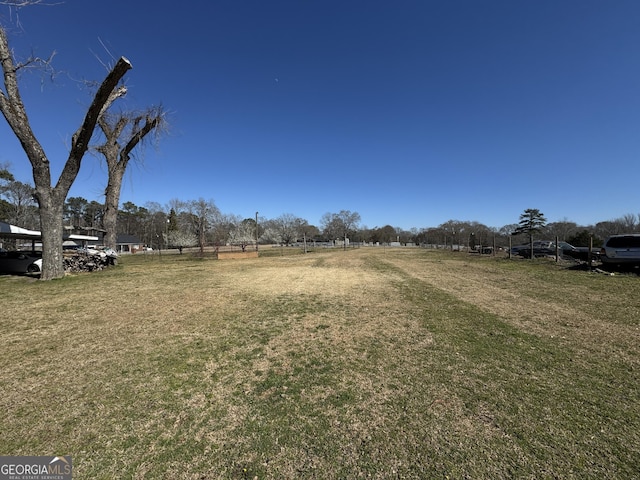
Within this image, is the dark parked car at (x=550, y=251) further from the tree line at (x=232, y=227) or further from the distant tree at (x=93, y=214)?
the distant tree at (x=93, y=214)

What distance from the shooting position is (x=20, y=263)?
12070mm

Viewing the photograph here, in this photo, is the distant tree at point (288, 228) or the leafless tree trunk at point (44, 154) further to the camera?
the distant tree at point (288, 228)

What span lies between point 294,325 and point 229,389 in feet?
7.30

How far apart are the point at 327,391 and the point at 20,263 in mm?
16050

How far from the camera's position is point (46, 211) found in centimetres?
984

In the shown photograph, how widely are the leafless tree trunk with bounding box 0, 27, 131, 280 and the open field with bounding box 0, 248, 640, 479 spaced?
5.21m

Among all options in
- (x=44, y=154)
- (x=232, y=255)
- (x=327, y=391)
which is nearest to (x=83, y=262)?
(x=44, y=154)

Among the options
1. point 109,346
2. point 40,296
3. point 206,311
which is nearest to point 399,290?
point 206,311

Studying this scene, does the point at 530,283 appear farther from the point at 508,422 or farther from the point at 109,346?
the point at 109,346

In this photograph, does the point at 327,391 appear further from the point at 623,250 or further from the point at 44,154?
the point at 623,250

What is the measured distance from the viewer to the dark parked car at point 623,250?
10016 mm

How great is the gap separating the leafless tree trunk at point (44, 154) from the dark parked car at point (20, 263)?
3.37m

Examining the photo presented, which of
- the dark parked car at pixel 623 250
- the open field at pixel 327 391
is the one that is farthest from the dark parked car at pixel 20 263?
the dark parked car at pixel 623 250

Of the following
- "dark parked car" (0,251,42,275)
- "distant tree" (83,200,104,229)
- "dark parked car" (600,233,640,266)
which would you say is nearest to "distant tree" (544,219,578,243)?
"dark parked car" (600,233,640,266)
